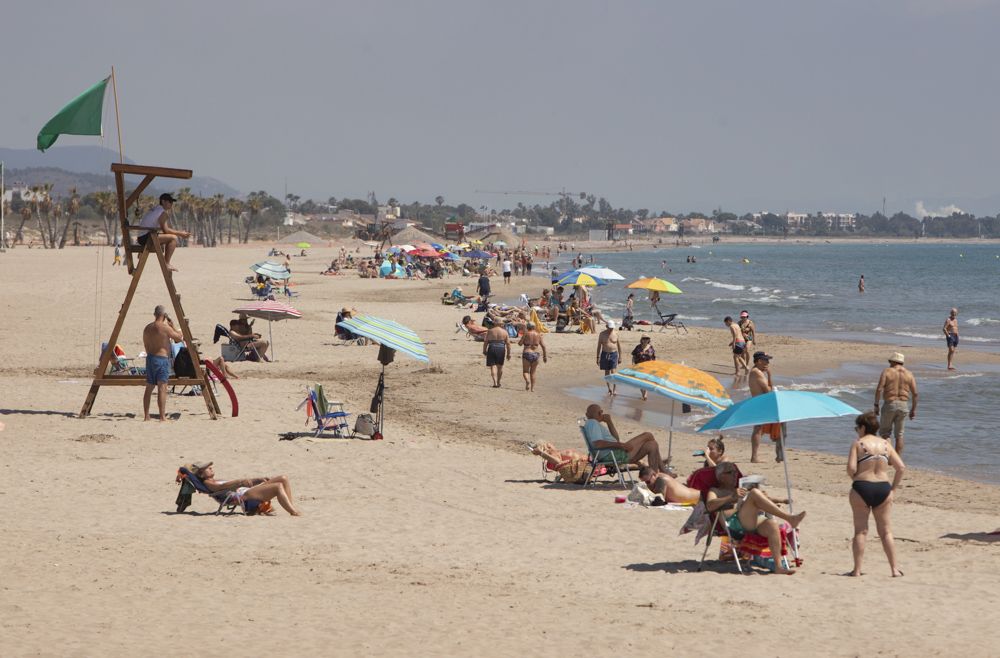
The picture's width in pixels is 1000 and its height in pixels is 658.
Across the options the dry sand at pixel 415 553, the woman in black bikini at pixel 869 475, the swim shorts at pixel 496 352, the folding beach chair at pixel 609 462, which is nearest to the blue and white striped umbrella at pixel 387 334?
the dry sand at pixel 415 553

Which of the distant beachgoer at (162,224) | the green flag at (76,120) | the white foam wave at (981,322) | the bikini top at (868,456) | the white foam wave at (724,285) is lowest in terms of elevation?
the white foam wave at (724,285)

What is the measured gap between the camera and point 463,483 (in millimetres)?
12117

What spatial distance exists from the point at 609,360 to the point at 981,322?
2821 cm

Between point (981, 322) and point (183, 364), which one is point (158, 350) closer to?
point (183, 364)

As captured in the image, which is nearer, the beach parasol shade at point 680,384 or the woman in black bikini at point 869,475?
the woman in black bikini at point 869,475

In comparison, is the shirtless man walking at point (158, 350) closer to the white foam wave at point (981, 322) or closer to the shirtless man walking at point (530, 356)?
the shirtless man walking at point (530, 356)

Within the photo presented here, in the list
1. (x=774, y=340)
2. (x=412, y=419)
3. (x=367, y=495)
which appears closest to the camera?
(x=367, y=495)

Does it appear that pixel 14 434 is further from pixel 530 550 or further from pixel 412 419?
pixel 530 550

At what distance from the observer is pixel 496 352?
1989cm

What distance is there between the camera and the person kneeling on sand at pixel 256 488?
404 inches

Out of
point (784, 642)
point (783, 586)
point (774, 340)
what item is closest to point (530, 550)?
point (783, 586)

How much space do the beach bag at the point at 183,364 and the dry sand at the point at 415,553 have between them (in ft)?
1.87

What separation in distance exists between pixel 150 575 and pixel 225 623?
129 centimetres

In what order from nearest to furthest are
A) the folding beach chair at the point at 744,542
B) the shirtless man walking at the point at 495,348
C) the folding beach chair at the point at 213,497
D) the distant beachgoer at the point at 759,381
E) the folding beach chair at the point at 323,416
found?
the folding beach chair at the point at 744,542 < the folding beach chair at the point at 213,497 < the distant beachgoer at the point at 759,381 < the folding beach chair at the point at 323,416 < the shirtless man walking at the point at 495,348
